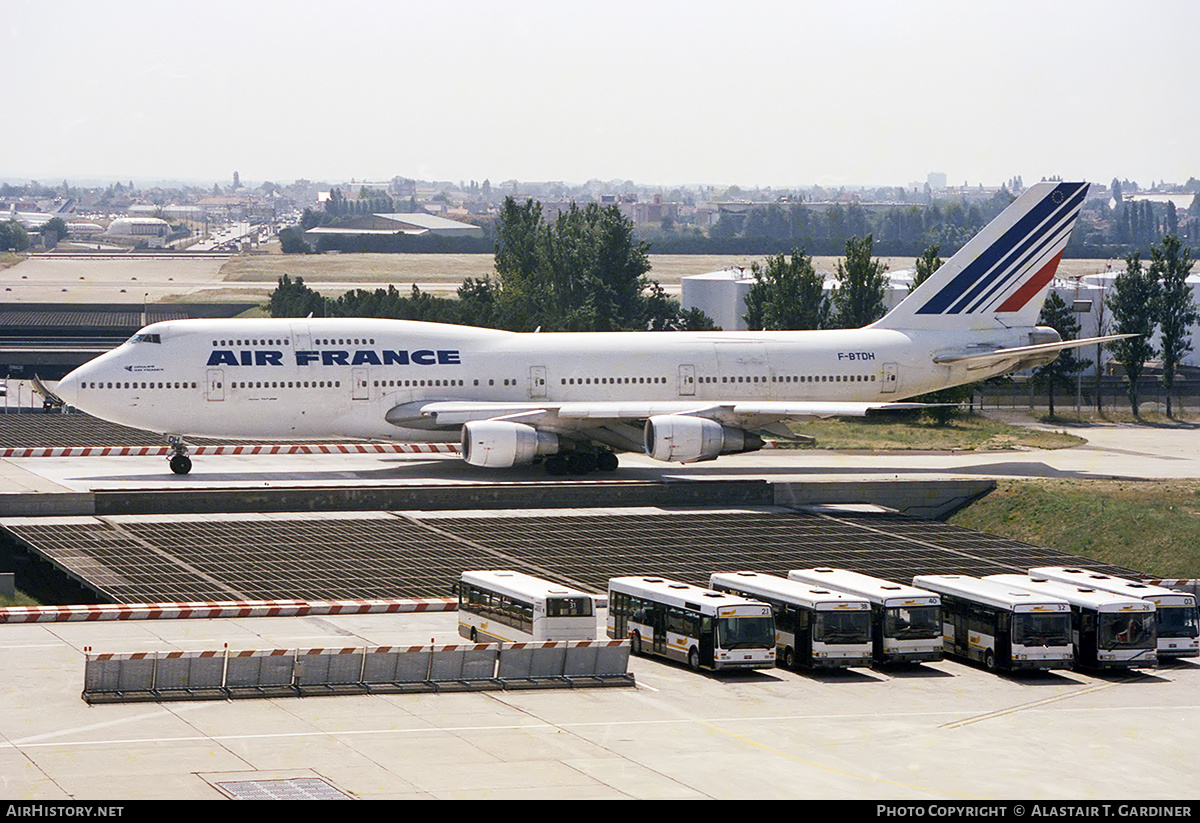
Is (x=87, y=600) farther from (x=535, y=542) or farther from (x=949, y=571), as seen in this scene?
(x=949, y=571)

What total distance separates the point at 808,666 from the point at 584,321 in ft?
219

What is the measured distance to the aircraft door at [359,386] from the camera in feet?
195

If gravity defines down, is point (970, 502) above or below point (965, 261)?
below

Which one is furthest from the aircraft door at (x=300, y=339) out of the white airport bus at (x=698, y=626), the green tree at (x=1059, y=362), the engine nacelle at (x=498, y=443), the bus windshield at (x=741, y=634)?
the green tree at (x=1059, y=362)

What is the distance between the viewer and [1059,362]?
86.3 metres

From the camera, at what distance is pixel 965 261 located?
2628 inches

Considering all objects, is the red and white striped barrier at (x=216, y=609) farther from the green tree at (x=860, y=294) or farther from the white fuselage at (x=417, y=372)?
the green tree at (x=860, y=294)

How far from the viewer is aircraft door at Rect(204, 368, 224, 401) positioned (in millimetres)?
58406

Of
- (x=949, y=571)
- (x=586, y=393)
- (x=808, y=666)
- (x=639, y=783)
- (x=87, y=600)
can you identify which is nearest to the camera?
(x=639, y=783)

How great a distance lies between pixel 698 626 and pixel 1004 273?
3459 cm

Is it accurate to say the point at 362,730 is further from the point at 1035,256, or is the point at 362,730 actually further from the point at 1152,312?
the point at 1152,312

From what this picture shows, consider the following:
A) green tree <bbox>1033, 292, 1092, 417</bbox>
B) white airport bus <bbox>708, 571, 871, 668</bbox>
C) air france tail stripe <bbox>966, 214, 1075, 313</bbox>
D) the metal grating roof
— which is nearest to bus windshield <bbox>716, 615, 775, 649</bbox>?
white airport bus <bbox>708, 571, 871, 668</bbox>
